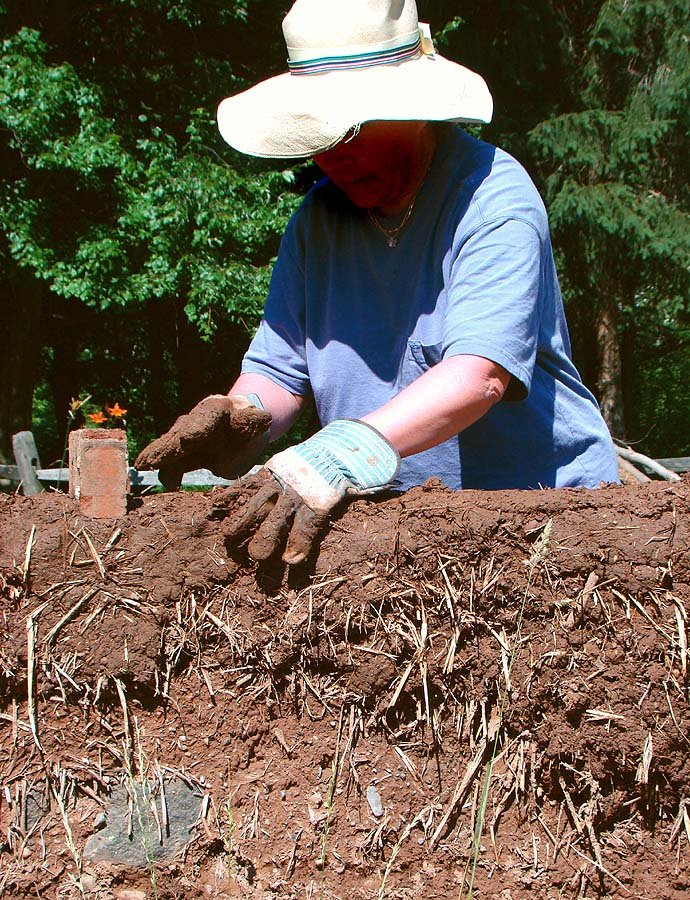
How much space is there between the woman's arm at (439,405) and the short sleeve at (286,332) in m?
0.77

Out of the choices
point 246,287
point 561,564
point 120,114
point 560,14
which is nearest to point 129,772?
point 561,564

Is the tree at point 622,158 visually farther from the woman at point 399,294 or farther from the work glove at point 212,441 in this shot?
the work glove at point 212,441

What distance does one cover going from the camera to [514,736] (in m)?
1.80

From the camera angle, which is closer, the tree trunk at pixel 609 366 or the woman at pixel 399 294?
the woman at pixel 399 294

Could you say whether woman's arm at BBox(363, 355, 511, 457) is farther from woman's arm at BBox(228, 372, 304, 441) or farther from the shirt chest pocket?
woman's arm at BBox(228, 372, 304, 441)

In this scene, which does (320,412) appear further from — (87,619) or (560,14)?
(560,14)

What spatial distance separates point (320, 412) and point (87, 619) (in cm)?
94

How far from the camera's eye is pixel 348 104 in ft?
6.43

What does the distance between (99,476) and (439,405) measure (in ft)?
2.47

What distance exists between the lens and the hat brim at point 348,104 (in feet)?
6.44

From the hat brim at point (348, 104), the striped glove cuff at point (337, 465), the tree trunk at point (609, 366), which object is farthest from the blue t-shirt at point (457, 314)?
the tree trunk at point (609, 366)

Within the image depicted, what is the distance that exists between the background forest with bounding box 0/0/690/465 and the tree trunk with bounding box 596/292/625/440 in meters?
0.02

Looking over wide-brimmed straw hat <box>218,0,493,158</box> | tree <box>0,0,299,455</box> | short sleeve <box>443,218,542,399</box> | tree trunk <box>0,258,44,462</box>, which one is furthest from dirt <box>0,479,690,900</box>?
tree trunk <box>0,258,44,462</box>

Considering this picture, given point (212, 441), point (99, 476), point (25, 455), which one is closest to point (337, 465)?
point (212, 441)
